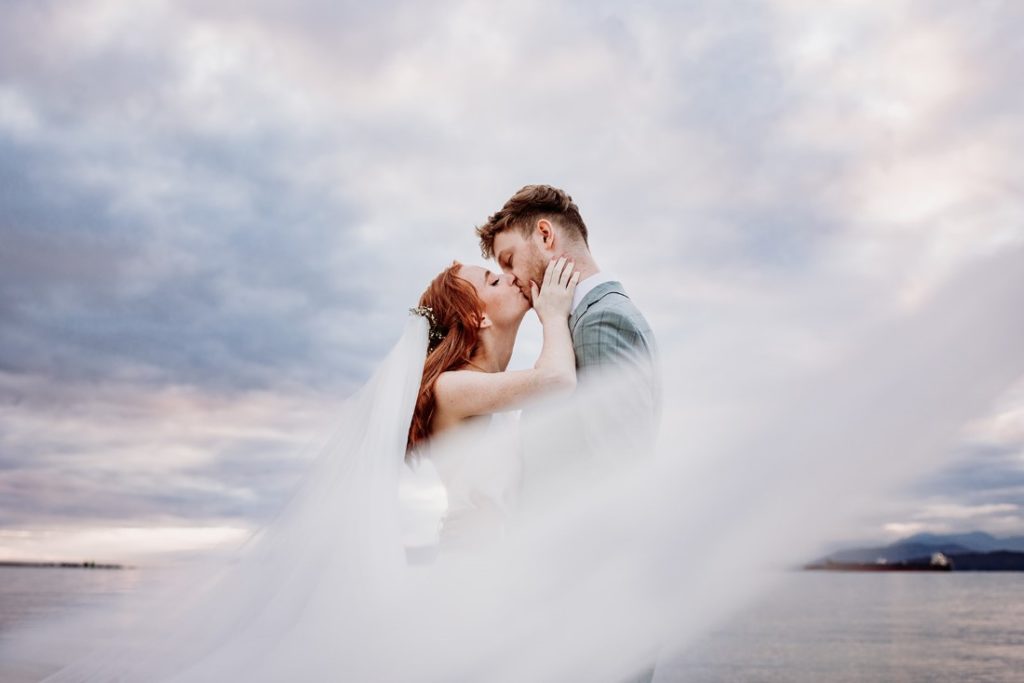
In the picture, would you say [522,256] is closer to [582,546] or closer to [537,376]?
[537,376]

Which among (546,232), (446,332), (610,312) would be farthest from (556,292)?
(446,332)

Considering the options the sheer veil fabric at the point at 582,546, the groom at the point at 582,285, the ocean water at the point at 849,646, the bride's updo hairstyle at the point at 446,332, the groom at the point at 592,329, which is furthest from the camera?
the ocean water at the point at 849,646

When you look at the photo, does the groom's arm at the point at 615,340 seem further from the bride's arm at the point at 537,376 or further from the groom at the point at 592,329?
the bride's arm at the point at 537,376

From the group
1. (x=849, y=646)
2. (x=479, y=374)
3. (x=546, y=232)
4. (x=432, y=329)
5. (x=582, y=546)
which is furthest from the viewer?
(x=849, y=646)

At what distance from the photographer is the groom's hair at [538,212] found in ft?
14.7

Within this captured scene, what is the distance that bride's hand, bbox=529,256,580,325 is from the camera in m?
4.20

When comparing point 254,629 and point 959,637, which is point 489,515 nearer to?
point 254,629

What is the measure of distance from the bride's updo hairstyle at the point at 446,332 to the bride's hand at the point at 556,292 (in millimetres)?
405

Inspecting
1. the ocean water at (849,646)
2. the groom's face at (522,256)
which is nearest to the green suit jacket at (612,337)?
the groom's face at (522,256)

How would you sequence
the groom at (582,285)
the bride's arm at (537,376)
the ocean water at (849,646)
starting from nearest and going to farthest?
the groom at (582,285), the bride's arm at (537,376), the ocean water at (849,646)

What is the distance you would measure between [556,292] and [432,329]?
32.4 inches

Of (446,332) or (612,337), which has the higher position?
(446,332)

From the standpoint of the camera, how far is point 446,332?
4.71 meters

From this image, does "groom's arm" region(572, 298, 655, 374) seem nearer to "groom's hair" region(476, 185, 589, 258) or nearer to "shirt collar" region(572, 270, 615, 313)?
"shirt collar" region(572, 270, 615, 313)
